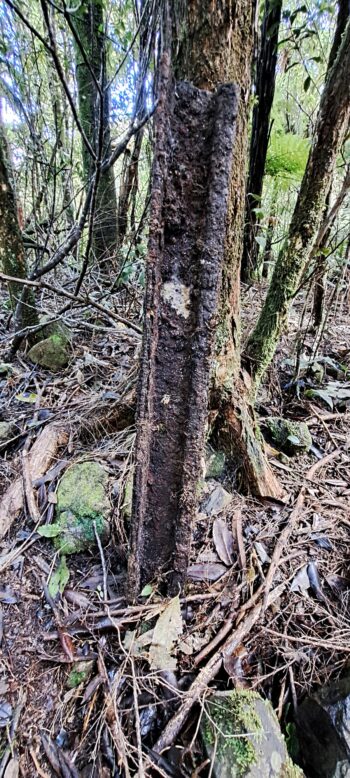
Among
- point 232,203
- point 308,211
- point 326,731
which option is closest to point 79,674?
point 326,731

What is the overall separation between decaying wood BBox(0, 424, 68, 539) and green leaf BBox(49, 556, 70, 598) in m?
0.34

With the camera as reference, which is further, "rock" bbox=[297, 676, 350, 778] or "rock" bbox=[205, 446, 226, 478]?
"rock" bbox=[205, 446, 226, 478]

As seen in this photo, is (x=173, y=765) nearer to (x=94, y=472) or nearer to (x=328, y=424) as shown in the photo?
(x=94, y=472)

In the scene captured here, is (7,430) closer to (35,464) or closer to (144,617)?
(35,464)

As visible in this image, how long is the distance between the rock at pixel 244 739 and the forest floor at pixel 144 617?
0.04m

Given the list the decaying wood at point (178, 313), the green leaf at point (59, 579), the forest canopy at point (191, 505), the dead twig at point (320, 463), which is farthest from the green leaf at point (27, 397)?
the dead twig at point (320, 463)

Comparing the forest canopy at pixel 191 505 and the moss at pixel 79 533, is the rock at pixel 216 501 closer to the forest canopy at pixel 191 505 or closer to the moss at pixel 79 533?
the forest canopy at pixel 191 505

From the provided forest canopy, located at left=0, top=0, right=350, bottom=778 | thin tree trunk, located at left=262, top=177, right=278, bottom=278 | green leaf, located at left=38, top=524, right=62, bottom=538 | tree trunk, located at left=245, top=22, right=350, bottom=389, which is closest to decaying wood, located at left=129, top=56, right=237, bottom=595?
forest canopy, located at left=0, top=0, right=350, bottom=778

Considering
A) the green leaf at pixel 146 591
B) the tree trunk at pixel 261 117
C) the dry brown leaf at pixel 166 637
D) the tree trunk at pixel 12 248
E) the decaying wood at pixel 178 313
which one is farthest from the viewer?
the tree trunk at pixel 261 117

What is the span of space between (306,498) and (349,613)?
0.49 metres

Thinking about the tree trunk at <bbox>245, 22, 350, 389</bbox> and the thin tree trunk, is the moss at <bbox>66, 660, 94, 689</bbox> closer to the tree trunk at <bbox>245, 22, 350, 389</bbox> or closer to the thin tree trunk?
the tree trunk at <bbox>245, 22, 350, 389</bbox>

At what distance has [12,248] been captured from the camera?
8.21 ft

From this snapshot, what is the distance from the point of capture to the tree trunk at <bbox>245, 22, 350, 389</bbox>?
1679 mm

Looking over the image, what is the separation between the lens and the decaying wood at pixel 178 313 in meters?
0.93
